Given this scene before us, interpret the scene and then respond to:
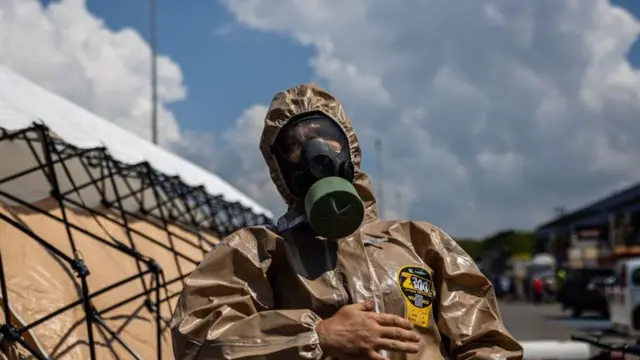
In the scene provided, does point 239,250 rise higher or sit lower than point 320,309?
higher

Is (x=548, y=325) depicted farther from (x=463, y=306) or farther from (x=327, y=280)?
(x=327, y=280)

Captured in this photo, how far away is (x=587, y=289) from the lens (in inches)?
856

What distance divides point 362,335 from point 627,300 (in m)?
14.7

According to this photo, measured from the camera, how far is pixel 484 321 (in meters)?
2.27

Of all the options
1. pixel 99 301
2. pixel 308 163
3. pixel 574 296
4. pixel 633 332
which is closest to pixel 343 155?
pixel 308 163

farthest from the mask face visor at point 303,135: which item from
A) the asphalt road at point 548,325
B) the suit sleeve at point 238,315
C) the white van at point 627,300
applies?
the white van at point 627,300

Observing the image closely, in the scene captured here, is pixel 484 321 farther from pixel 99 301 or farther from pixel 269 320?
pixel 99 301

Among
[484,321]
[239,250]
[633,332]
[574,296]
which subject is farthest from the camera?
[574,296]

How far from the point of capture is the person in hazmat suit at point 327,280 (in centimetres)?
197

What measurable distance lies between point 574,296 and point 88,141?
18.9 m

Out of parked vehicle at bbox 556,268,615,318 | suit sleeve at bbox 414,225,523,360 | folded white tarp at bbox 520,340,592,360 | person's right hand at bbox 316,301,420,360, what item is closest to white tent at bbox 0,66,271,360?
folded white tarp at bbox 520,340,592,360

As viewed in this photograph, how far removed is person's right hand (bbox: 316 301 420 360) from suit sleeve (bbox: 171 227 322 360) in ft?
0.12

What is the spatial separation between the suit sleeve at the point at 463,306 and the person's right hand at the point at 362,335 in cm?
28

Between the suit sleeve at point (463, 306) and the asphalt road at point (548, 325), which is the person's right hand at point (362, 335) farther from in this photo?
the asphalt road at point (548, 325)
